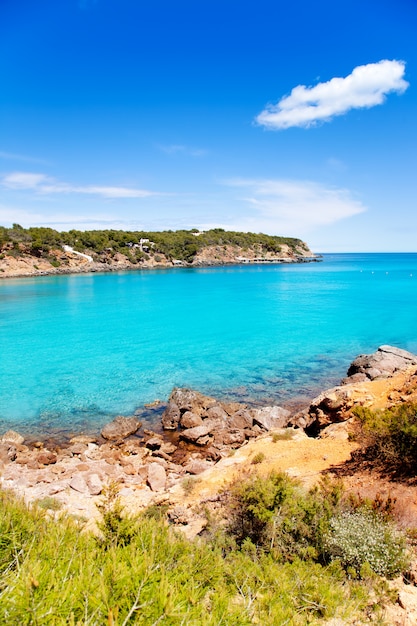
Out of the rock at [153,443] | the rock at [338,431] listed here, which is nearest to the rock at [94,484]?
the rock at [153,443]

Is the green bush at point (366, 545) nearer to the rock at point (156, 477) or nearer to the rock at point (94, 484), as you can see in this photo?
the rock at point (156, 477)

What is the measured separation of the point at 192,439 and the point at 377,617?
34.5 feet

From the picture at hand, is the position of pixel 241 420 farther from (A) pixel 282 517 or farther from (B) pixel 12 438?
(A) pixel 282 517

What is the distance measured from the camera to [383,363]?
18469 mm

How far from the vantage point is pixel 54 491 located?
9.59m

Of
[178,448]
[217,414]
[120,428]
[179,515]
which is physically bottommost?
[178,448]

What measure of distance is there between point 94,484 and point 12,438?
232 inches

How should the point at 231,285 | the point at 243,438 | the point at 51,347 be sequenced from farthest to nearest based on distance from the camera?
the point at 231,285, the point at 51,347, the point at 243,438

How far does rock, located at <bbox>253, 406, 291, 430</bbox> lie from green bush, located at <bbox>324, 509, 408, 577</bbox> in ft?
30.4

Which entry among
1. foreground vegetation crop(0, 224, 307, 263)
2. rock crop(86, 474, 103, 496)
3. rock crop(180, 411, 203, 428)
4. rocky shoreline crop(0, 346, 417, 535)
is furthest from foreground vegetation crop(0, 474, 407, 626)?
foreground vegetation crop(0, 224, 307, 263)

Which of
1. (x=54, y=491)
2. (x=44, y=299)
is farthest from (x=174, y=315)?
(x=54, y=491)

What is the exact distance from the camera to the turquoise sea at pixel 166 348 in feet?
59.6

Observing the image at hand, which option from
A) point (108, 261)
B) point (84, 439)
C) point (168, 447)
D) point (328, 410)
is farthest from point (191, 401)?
point (108, 261)

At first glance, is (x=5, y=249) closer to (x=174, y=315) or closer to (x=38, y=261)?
(x=38, y=261)
